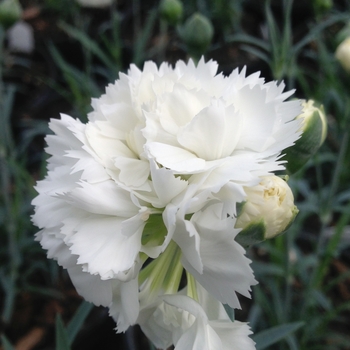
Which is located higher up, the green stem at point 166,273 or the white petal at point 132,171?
the white petal at point 132,171

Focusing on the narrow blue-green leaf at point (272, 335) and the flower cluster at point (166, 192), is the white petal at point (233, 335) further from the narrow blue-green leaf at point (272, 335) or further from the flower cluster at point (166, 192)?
the narrow blue-green leaf at point (272, 335)

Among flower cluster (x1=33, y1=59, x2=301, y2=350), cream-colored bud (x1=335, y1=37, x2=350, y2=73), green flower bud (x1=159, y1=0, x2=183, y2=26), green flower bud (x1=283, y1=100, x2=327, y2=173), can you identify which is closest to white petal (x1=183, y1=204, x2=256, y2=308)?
flower cluster (x1=33, y1=59, x2=301, y2=350)

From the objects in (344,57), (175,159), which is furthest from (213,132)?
(344,57)

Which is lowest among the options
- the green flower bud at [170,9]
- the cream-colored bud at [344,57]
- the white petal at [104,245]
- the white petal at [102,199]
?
the white petal at [104,245]

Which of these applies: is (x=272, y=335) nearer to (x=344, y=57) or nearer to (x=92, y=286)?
(x=92, y=286)

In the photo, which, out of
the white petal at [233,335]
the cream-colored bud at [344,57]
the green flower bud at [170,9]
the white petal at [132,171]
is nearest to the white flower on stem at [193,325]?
the white petal at [233,335]

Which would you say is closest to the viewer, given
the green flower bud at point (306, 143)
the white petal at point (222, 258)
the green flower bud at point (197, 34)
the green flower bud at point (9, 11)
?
the white petal at point (222, 258)

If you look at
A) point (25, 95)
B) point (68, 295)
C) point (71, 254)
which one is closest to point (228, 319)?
point (71, 254)

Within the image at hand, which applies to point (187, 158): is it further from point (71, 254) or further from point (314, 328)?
point (314, 328)
